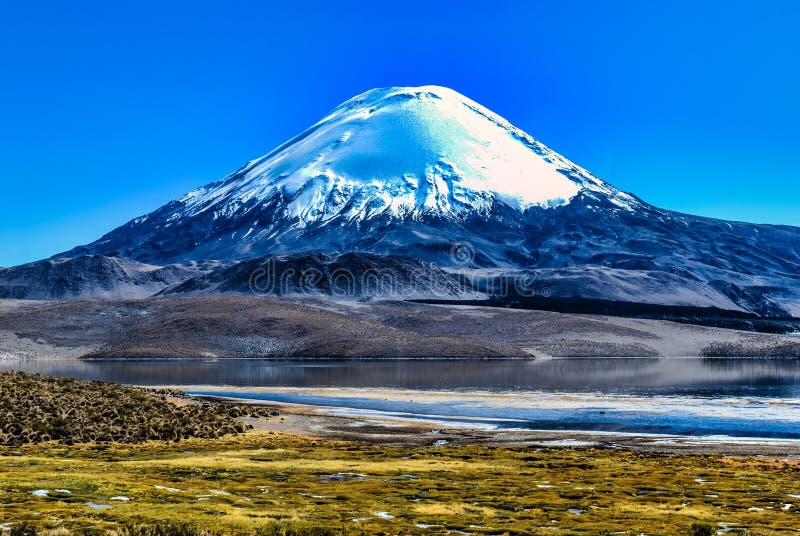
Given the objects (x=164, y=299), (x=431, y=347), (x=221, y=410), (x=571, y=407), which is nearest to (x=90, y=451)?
(x=221, y=410)

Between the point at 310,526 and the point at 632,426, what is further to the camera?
the point at 632,426

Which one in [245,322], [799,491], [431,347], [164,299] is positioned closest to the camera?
[799,491]

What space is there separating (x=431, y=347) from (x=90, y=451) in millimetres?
104411

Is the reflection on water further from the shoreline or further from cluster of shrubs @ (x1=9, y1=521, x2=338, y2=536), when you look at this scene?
cluster of shrubs @ (x1=9, y1=521, x2=338, y2=536)

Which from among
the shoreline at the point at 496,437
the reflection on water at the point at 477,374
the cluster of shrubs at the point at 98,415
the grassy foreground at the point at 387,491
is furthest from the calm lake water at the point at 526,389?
the grassy foreground at the point at 387,491

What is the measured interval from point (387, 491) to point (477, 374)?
7179cm

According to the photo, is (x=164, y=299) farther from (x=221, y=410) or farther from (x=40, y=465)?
(x=40, y=465)

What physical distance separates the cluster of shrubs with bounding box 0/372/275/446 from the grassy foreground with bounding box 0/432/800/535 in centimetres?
264

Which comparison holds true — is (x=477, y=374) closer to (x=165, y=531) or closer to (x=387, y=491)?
(x=387, y=491)

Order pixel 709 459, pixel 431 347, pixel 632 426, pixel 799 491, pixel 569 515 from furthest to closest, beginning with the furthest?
1. pixel 431 347
2. pixel 632 426
3. pixel 709 459
4. pixel 799 491
5. pixel 569 515

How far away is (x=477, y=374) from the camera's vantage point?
97.3m

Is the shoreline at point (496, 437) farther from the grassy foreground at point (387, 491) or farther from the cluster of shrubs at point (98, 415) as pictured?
the cluster of shrubs at point (98, 415)

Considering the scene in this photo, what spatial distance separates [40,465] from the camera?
30297 mm

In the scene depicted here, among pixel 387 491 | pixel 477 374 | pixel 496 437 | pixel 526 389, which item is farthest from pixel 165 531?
pixel 477 374
